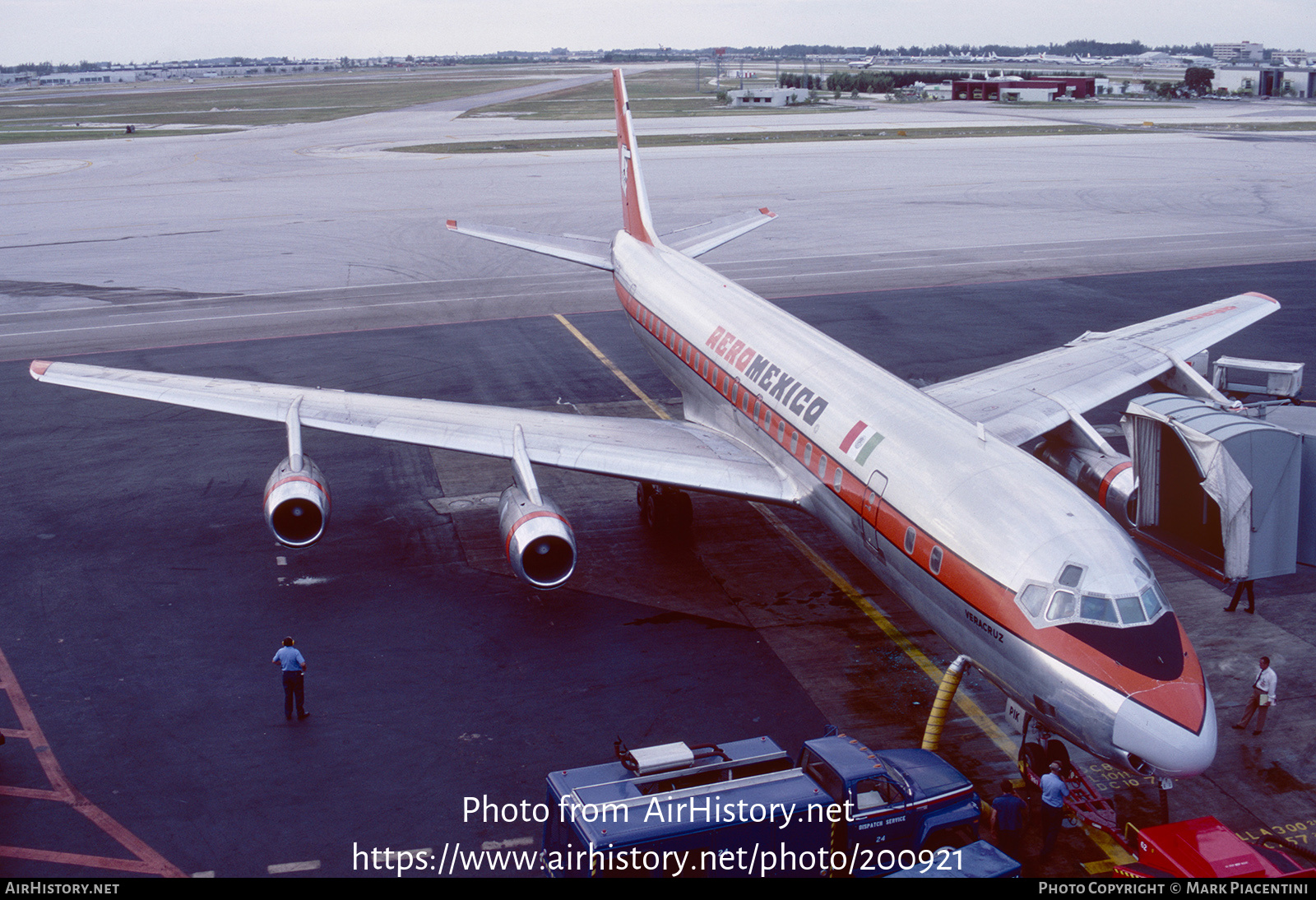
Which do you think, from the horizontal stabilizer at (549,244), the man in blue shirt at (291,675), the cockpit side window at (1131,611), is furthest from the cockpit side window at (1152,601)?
the horizontal stabilizer at (549,244)

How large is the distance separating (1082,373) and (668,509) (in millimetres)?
11818

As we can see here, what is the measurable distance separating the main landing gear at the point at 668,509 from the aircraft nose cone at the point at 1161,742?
1353 cm

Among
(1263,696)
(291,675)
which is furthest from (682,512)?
(1263,696)

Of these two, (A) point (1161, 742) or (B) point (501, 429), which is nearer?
(A) point (1161, 742)

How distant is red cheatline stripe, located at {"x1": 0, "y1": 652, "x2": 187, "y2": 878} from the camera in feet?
50.7

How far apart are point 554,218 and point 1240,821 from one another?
57637 mm

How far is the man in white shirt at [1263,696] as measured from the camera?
59.4 feet

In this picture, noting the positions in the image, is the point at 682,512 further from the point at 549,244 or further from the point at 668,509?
the point at 549,244

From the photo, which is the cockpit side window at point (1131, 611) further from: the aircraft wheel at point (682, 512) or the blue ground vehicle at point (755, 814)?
the aircraft wheel at point (682, 512)

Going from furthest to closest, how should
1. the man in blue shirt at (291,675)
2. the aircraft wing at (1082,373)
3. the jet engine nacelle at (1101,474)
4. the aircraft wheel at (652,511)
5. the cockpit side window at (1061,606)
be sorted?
the aircraft wheel at (652,511) < the aircraft wing at (1082,373) < the jet engine nacelle at (1101,474) < the man in blue shirt at (291,675) < the cockpit side window at (1061,606)

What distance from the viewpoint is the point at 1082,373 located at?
28172 millimetres

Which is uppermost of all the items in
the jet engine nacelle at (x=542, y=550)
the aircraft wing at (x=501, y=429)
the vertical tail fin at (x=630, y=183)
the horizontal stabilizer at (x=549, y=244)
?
the vertical tail fin at (x=630, y=183)

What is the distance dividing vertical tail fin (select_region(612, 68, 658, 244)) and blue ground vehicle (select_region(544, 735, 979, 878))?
68.8ft

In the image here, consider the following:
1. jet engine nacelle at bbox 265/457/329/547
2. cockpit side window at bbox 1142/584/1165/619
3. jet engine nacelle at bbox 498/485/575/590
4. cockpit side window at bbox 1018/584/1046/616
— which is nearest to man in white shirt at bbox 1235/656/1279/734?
cockpit side window at bbox 1142/584/1165/619
